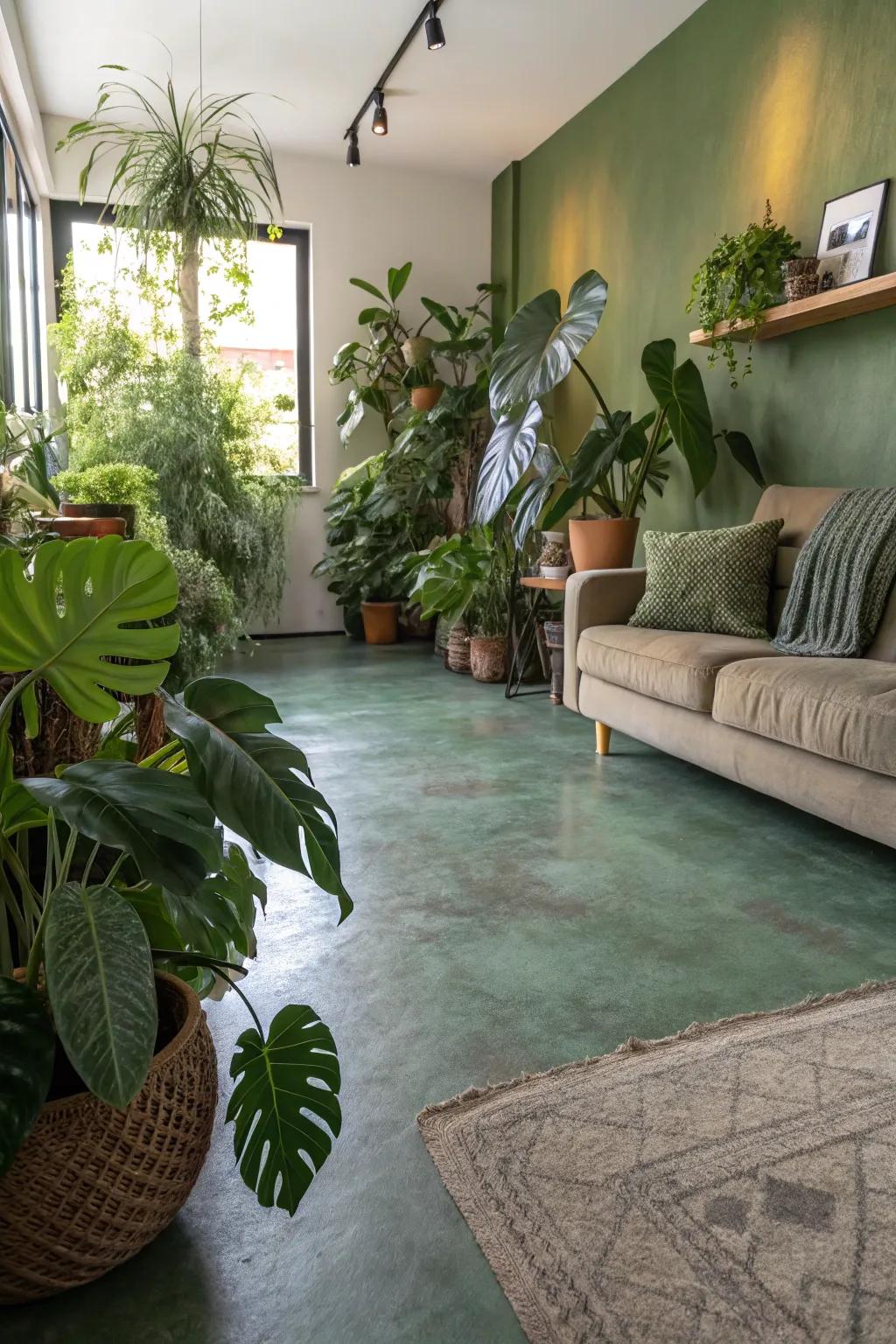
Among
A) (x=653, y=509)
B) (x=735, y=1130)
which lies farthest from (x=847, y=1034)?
(x=653, y=509)

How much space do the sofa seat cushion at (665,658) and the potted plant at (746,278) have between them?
1.08 meters

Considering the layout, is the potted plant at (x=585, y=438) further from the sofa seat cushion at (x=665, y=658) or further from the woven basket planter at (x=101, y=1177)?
the woven basket planter at (x=101, y=1177)

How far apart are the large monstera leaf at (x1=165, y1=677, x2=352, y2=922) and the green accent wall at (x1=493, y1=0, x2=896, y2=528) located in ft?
8.83

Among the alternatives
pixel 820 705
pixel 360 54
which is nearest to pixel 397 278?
pixel 360 54

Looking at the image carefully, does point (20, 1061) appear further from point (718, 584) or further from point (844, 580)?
point (718, 584)

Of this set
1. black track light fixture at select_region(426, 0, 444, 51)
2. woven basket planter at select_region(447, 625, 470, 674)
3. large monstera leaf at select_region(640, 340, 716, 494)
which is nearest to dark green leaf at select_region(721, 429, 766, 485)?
large monstera leaf at select_region(640, 340, 716, 494)

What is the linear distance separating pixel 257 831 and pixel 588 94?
16.1ft

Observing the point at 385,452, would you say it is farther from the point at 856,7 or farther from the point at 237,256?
the point at 856,7

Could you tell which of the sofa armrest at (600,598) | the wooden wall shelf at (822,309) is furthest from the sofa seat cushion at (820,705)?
the wooden wall shelf at (822,309)

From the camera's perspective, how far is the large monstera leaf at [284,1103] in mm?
1061

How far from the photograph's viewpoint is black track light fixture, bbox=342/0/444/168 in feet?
12.5

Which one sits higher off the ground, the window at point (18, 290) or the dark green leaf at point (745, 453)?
the window at point (18, 290)

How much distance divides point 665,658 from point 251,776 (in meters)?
2.07

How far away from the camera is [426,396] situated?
5582 mm
